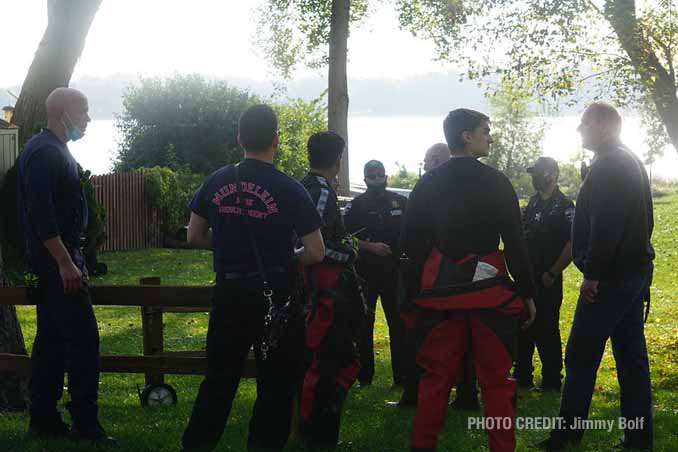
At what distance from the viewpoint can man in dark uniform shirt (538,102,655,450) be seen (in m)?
5.95

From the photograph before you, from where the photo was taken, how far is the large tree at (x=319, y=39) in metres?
27.8

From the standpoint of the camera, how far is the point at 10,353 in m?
7.47

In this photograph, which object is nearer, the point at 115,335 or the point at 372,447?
the point at 372,447

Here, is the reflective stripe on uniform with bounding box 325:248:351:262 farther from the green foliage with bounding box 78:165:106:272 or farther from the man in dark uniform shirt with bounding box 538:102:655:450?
the green foliage with bounding box 78:165:106:272

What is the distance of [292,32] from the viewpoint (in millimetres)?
33938

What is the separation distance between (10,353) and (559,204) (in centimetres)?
472

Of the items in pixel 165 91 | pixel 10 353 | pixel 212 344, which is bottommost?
pixel 10 353

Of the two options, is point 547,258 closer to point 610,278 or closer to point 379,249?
point 379,249

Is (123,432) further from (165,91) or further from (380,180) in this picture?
(165,91)

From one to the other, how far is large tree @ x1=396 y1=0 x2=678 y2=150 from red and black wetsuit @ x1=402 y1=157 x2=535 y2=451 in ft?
23.1

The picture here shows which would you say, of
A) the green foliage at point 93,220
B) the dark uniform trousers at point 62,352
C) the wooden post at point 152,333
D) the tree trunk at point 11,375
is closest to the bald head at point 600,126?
the dark uniform trousers at point 62,352

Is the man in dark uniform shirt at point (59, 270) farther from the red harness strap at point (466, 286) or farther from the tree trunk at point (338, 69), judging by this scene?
the tree trunk at point (338, 69)

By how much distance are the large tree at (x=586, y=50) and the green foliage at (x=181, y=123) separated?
19996 millimetres

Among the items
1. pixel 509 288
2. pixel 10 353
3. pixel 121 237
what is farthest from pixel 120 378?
pixel 121 237
